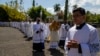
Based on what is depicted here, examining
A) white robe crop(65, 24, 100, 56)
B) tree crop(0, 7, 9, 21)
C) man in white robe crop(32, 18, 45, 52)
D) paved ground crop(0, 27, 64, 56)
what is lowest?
tree crop(0, 7, 9, 21)

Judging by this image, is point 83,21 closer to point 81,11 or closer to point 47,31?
point 81,11

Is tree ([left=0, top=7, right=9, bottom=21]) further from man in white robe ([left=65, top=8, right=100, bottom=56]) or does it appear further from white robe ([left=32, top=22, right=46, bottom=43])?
man in white robe ([left=65, top=8, right=100, bottom=56])

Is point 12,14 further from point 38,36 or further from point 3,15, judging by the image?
point 38,36

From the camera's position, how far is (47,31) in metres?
19.8

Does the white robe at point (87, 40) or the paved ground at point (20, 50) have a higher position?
the white robe at point (87, 40)

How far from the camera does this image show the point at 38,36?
56.4 ft

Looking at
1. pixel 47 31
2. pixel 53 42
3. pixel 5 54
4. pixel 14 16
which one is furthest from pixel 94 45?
pixel 14 16

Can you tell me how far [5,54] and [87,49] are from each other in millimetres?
10574

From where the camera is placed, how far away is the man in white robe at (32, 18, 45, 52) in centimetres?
1669

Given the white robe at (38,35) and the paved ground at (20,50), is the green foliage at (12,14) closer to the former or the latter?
the paved ground at (20,50)

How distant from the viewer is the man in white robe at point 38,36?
16.7m

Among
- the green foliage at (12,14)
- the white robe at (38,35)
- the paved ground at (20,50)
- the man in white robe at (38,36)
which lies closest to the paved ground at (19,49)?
the paved ground at (20,50)

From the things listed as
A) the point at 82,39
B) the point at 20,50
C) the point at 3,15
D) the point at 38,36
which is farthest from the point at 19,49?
the point at 3,15

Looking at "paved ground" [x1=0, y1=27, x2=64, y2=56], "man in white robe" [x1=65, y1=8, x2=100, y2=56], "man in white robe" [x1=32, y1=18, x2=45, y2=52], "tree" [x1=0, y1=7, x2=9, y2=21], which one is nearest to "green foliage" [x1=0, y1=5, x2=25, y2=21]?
"tree" [x1=0, y1=7, x2=9, y2=21]
